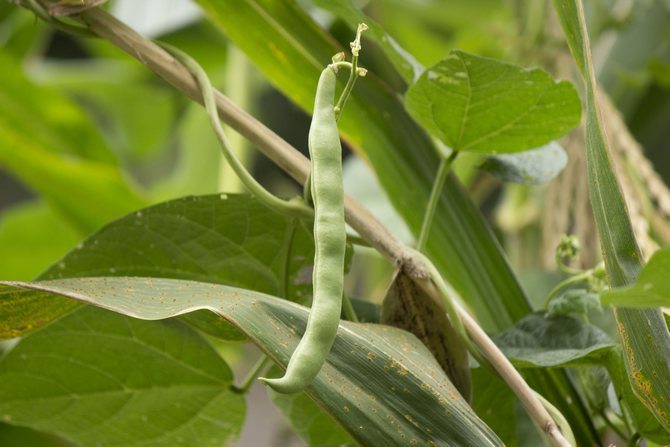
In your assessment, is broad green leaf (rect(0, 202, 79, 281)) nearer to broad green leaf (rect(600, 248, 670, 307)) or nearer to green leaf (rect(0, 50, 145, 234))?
green leaf (rect(0, 50, 145, 234))

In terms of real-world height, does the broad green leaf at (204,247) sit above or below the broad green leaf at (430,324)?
above

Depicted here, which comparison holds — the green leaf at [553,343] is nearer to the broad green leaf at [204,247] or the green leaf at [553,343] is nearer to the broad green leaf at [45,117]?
the broad green leaf at [204,247]

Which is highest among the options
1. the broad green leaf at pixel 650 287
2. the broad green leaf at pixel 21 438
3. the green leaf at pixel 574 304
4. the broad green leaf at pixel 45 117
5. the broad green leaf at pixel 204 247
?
the broad green leaf at pixel 45 117

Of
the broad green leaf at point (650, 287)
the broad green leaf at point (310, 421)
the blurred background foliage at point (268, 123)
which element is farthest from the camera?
the blurred background foliage at point (268, 123)

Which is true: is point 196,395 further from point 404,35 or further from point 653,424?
point 404,35

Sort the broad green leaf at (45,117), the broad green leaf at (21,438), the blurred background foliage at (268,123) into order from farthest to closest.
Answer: the broad green leaf at (45,117), the broad green leaf at (21,438), the blurred background foliage at (268,123)

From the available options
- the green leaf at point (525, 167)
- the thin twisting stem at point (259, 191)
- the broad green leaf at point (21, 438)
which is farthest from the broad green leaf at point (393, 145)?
the broad green leaf at point (21, 438)

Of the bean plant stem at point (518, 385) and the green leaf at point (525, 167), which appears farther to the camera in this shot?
the green leaf at point (525, 167)

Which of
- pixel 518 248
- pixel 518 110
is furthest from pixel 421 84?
pixel 518 248
